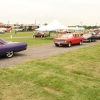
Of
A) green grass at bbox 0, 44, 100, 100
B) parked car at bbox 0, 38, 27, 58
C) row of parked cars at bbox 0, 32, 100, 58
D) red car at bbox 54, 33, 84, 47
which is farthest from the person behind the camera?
red car at bbox 54, 33, 84, 47

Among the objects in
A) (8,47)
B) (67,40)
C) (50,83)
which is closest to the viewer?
(50,83)

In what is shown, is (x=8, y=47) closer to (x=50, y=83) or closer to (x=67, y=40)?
(x=50, y=83)

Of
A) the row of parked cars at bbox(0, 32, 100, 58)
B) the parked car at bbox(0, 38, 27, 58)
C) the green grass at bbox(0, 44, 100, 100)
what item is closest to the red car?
the row of parked cars at bbox(0, 32, 100, 58)

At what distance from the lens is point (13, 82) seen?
20.3ft

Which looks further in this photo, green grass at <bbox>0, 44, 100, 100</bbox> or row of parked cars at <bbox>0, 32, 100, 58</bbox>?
row of parked cars at <bbox>0, 32, 100, 58</bbox>

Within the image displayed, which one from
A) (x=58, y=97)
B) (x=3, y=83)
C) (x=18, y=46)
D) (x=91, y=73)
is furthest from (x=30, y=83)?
(x=18, y=46)

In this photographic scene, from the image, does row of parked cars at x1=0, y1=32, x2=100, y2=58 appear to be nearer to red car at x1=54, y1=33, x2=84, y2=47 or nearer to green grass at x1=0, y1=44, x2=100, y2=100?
red car at x1=54, y1=33, x2=84, y2=47

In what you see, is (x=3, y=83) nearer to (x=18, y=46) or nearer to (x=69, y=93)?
(x=69, y=93)

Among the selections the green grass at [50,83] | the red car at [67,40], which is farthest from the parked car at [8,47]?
the red car at [67,40]

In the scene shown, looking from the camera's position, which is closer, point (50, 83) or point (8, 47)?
point (50, 83)

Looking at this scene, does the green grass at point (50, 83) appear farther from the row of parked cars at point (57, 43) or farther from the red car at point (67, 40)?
the red car at point (67, 40)

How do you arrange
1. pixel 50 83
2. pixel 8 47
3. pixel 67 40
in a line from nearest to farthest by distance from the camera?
pixel 50 83
pixel 8 47
pixel 67 40

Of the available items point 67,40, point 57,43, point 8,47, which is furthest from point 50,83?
point 67,40

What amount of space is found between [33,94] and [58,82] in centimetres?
125
